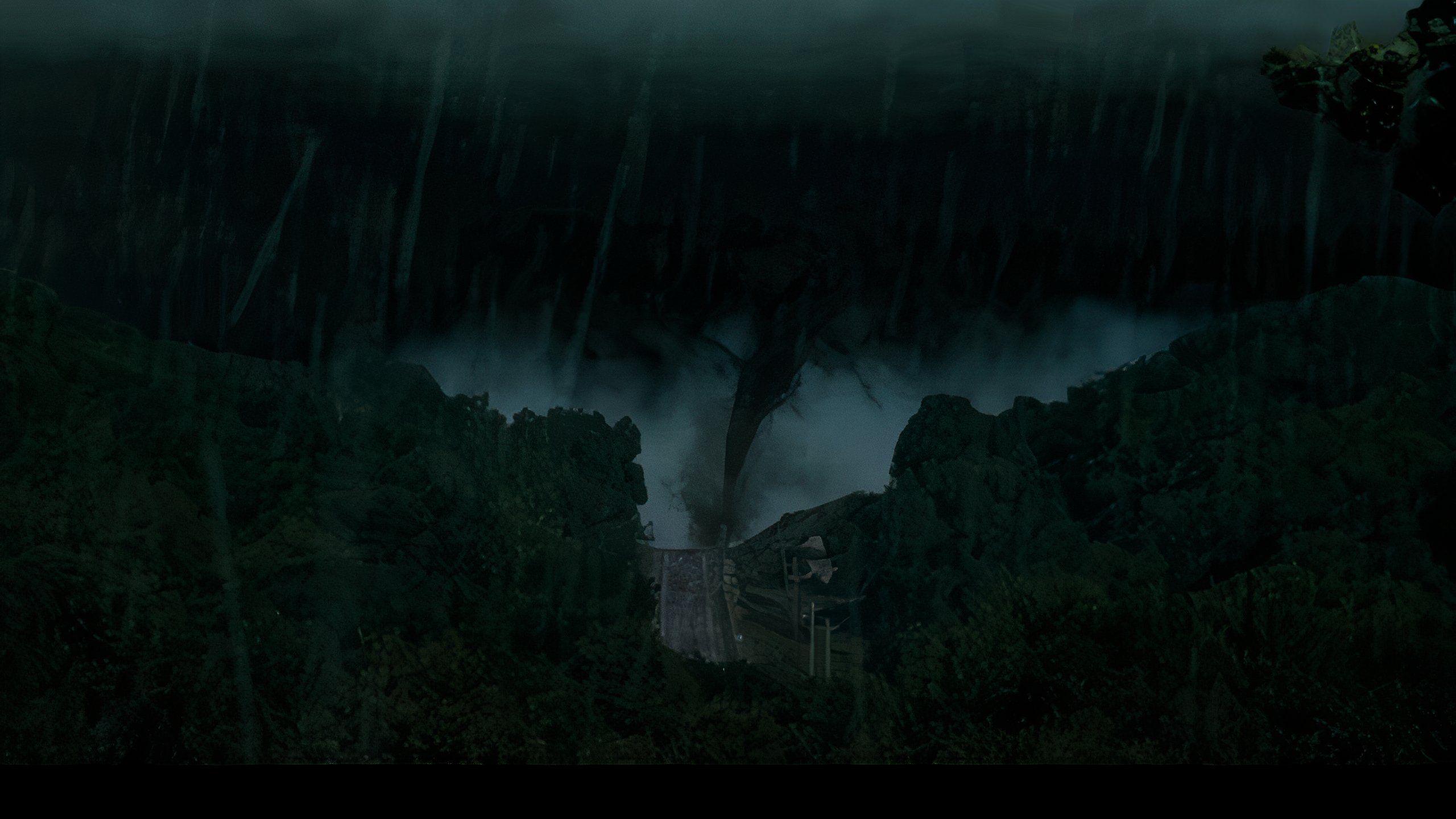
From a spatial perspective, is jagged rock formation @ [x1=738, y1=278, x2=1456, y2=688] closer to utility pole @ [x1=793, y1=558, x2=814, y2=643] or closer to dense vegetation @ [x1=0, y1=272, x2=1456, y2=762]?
dense vegetation @ [x1=0, y1=272, x2=1456, y2=762]

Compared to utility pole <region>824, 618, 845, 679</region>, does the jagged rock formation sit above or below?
above

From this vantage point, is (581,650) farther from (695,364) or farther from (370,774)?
(695,364)

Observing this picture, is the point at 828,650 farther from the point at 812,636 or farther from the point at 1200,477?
the point at 1200,477

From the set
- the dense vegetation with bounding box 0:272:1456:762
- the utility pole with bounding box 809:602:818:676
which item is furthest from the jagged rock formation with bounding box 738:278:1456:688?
the utility pole with bounding box 809:602:818:676

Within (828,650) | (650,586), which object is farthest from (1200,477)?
(650,586)

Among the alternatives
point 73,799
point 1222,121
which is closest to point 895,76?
point 1222,121

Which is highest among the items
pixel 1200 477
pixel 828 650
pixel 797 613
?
pixel 1200 477

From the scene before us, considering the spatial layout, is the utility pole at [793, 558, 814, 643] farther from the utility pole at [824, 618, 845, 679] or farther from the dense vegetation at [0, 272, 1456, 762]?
the dense vegetation at [0, 272, 1456, 762]

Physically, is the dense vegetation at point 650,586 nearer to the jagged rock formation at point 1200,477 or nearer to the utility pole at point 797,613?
the jagged rock formation at point 1200,477

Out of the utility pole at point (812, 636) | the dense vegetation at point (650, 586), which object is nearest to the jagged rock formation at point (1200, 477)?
the dense vegetation at point (650, 586)
